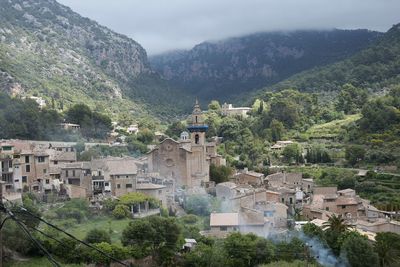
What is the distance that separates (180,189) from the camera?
3741cm

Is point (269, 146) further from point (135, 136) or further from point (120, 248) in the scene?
point (120, 248)

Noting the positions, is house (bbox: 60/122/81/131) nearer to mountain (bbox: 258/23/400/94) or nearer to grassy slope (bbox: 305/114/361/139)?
grassy slope (bbox: 305/114/361/139)

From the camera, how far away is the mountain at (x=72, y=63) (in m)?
73.1

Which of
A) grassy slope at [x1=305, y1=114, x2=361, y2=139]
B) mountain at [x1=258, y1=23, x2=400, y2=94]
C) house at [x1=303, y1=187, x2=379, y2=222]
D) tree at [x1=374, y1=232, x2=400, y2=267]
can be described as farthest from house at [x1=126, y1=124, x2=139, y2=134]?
tree at [x1=374, y1=232, x2=400, y2=267]

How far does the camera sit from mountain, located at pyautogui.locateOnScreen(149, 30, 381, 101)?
4978 inches

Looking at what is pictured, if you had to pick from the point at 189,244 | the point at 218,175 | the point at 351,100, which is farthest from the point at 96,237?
the point at 351,100

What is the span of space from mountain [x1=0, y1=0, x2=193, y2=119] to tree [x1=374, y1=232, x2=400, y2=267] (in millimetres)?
46317

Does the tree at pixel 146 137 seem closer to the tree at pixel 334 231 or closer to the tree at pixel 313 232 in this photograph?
the tree at pixel 334 231

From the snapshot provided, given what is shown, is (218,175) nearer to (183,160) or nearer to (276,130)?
(183,160)

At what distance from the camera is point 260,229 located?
29.2 m

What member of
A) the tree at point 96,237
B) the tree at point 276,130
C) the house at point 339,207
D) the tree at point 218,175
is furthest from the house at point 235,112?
the tree at point 96,237

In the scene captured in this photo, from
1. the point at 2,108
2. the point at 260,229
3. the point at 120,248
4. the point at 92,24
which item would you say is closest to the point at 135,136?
the point at 2,108

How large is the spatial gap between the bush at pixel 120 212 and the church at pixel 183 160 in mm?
8639

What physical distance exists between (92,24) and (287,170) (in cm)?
7311
